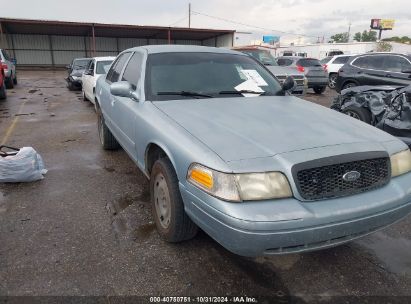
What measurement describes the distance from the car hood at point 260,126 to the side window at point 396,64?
7.82m

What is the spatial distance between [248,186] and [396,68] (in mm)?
9633

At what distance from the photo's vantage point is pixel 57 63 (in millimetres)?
34438

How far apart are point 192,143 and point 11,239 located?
A: 1.91m

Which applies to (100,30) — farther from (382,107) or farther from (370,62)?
(382,107)

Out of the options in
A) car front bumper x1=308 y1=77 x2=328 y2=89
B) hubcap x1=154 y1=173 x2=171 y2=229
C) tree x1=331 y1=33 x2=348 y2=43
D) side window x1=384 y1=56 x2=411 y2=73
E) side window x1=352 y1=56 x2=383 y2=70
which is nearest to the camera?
hubcap x1=154 y1=173 x2=171 y2=229

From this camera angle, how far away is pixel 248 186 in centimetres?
215

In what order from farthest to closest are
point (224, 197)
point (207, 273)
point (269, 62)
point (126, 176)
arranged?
point (269, 62)
point (126, 176)
point (207, 273)
point (224, 197)

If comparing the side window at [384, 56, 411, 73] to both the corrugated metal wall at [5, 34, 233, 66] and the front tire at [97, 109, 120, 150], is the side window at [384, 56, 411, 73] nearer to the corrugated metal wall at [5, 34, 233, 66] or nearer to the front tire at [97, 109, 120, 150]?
the front tire at [97, 109, 120, 150]

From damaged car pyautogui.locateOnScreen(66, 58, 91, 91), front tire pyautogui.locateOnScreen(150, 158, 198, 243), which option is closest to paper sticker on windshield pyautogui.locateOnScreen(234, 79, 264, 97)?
front tire pyautogui.locateOnScreen(150, 158, 198, 243)

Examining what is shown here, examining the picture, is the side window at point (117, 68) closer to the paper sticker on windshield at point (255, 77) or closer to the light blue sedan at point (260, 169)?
the light blue sedan at point (260, 169)

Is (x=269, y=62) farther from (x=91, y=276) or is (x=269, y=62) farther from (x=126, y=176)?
(x=91, y=276)

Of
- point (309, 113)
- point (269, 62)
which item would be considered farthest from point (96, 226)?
point (269, 62)

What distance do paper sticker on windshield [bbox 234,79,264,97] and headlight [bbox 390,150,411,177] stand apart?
5.12ft

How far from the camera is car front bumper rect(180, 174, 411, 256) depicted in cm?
207
